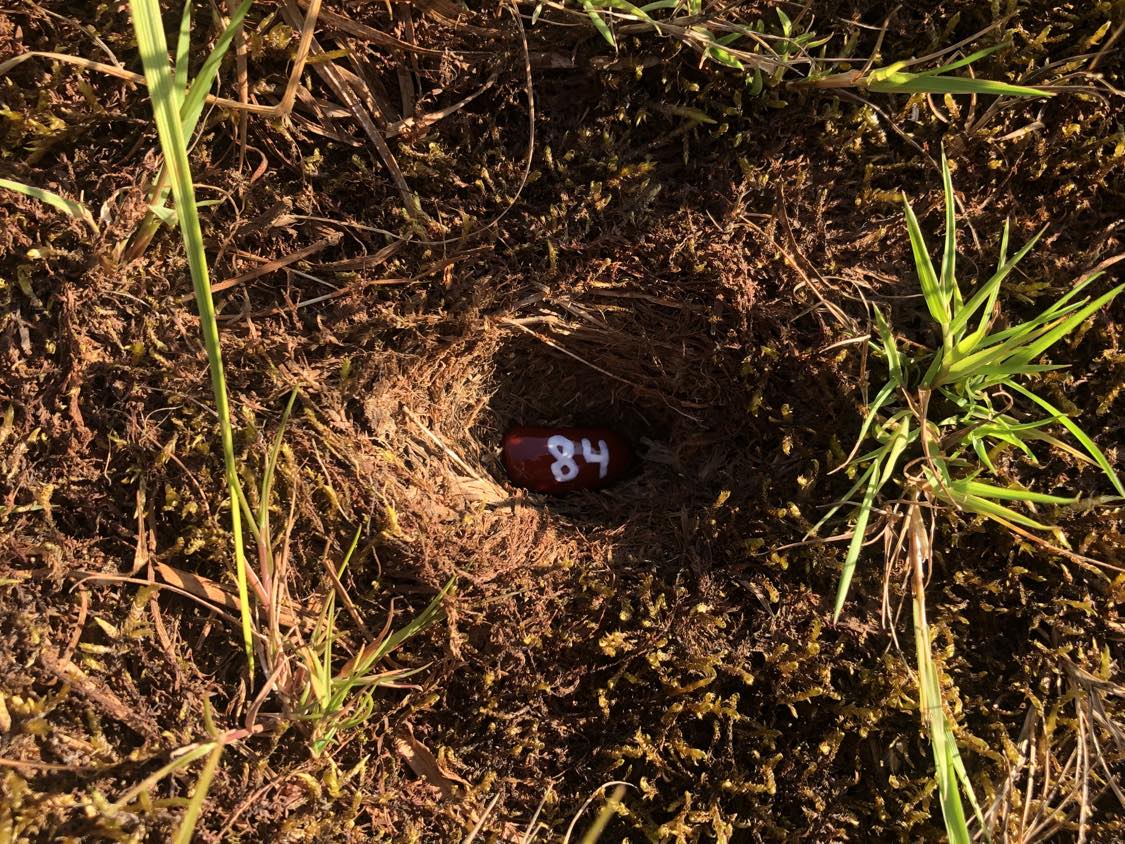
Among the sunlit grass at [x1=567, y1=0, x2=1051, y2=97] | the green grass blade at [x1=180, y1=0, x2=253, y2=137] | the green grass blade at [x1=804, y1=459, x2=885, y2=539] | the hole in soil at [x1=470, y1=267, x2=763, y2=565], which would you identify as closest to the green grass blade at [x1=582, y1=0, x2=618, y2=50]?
the sunlit grass at [x1=567, y1=0, x2=1051, y2=97]

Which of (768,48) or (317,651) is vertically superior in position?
(768,48)

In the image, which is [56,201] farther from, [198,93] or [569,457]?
[569,457]

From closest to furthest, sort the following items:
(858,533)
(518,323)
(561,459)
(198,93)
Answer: (198,93) < (858,533) < (518,323) < (561,459)

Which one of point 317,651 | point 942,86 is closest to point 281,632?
point 317,651

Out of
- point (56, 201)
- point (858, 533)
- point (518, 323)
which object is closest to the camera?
point (56, 201)

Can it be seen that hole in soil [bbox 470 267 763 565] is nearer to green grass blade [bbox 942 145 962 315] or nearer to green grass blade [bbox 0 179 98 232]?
green grass blade [bbox 942 145 962 315]

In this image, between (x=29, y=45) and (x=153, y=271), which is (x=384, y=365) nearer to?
(x=153, y=271)

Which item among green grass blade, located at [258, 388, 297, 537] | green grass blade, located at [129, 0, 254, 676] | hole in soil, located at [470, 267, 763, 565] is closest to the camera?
green grass blade, located at [129, 0, 254, 676]

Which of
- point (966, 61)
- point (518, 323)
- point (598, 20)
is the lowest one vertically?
point (518, 323)
